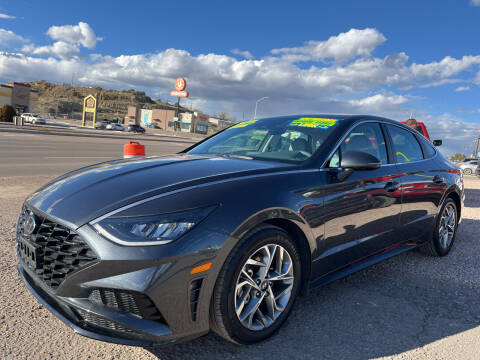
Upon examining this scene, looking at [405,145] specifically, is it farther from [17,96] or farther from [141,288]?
[17,96]

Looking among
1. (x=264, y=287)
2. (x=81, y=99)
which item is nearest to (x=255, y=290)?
(x=264, y=287)

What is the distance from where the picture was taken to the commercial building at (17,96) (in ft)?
182

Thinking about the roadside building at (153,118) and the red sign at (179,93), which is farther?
the roadside building at (153,118)

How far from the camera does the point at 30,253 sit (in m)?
2.28

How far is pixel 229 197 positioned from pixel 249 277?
533mm

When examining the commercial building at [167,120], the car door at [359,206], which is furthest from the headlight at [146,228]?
the commercial building at [167,120]

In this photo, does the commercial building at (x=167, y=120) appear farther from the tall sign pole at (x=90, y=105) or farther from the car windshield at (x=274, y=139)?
the car windshield at (x=274, y=139)

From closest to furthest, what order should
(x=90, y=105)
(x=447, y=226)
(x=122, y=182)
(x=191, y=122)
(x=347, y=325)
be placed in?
(x=122, y=182) < (x=347, y=325) < (x=447, y=226) < (x=90, y=105) < (x=191, y=122)

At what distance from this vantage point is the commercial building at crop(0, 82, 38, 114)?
55.6 meters

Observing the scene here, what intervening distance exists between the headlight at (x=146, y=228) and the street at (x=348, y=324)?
85 cm

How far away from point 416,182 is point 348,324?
1.78 meters

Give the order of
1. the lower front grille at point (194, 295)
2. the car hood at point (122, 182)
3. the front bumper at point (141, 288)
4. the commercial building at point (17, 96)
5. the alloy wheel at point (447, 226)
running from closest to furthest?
the front bumper at point (141, 288) < the lower front grille at point (194, 295) < the car hood at point (122, 182) < the alloy wheel at point (447, 226) < the commercial building at point (17, 96)

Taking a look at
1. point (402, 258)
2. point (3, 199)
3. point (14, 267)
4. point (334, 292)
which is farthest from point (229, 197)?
point (3, 199)

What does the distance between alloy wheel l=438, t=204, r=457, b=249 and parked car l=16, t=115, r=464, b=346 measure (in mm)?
1299
